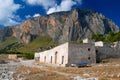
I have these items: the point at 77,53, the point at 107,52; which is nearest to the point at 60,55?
the point at 77,53

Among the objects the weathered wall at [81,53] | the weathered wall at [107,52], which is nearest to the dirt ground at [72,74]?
the weathered wall at [81,53]

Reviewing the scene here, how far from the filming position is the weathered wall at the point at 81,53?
50.8 meters

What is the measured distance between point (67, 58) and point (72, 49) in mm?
2179

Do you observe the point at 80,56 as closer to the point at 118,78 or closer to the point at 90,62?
the point at 90,62

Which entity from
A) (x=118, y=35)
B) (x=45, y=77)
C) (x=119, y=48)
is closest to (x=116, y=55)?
(x=119, y=48)

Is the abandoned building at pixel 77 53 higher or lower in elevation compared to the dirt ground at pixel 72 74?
higher

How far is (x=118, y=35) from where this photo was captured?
3757 inches

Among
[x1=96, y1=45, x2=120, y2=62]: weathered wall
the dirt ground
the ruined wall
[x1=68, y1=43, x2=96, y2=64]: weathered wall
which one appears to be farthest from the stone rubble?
[x1=96, y1=45, x2=120, y2=62]: weathered wall

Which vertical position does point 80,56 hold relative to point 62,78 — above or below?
above

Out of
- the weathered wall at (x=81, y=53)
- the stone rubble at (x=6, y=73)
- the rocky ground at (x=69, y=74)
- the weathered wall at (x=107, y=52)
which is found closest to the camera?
the rocky ground at (x=69, y=74)

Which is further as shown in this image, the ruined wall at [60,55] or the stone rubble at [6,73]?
the ruined wall at [60,55]

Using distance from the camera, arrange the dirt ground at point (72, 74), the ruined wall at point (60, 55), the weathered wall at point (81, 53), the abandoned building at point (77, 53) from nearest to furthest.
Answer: the dirt ground at point (72, 74) < the abandoned building at point (77, 53) < the weathered wall at point (81, 53) < the ruined wall at point (60, 55)

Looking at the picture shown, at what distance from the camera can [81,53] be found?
51.4 m

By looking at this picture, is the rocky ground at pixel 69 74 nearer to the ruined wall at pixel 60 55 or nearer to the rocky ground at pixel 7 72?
the rocky ground at pixel 7 72
